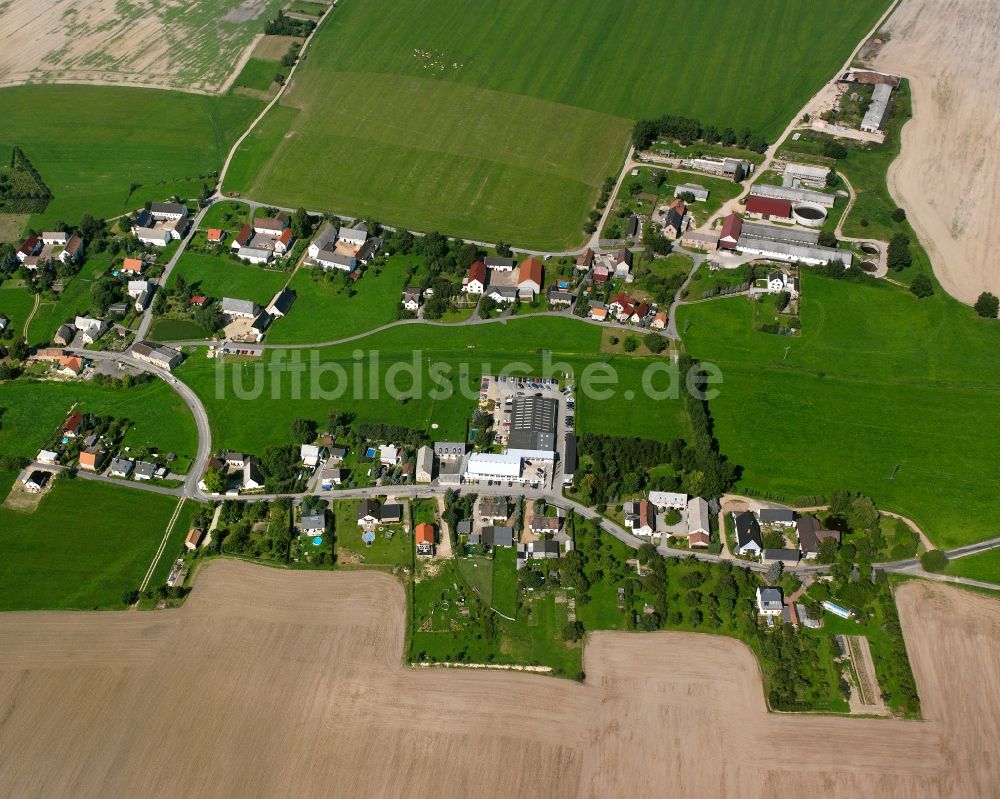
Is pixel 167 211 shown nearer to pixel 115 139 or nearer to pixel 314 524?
pixel 115 139

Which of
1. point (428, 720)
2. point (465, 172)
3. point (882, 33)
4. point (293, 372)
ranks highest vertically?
point (882, 33)

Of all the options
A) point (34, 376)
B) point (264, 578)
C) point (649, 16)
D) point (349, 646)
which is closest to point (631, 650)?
point (349, 646)

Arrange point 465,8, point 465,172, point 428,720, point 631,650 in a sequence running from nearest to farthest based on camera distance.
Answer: point 428,720 < point 631,650 < point 465,172 < point 465,8

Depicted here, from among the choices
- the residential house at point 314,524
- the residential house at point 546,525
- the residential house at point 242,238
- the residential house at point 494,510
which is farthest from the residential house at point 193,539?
the residential house at point 242,238

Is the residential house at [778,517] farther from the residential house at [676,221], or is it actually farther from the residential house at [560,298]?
the residential house at [676,221]

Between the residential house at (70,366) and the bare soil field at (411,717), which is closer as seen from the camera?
the bare soil field at (411,717)

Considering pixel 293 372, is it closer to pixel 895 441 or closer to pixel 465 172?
pixel 465 172
